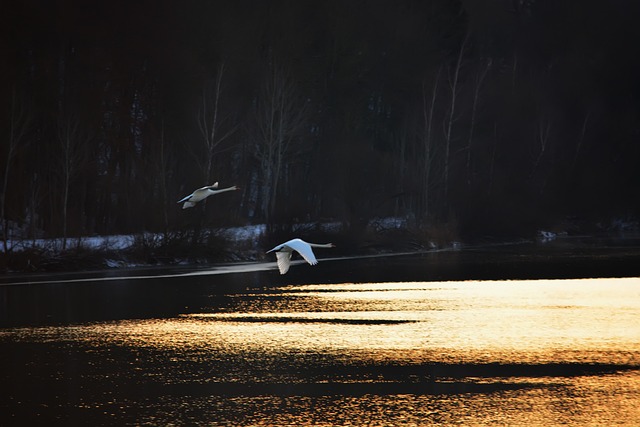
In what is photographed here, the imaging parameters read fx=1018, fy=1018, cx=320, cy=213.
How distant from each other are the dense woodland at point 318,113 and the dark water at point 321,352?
11.3 m

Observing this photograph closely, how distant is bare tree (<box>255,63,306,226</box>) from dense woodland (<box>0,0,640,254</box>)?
190mm

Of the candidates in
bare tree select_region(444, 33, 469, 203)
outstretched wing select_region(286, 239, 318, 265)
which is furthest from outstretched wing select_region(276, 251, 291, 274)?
bare tree select_region(444, 33, 469, 203)

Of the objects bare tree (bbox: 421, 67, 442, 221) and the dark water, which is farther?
bare tree (bbox: 421, 67, 442, 221)

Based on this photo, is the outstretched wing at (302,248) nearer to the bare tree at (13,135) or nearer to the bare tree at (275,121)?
the bare tree at (13,135)

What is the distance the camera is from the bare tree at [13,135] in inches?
1435

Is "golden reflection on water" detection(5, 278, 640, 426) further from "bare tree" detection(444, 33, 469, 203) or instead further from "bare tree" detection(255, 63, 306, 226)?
"bare tree" detection(444, 33, 469, 203)

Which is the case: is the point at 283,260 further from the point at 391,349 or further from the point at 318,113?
the point at 318,113

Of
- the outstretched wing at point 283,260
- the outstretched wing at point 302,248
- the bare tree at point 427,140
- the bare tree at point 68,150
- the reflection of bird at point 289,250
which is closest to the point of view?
the outstretched wing at point 302,248

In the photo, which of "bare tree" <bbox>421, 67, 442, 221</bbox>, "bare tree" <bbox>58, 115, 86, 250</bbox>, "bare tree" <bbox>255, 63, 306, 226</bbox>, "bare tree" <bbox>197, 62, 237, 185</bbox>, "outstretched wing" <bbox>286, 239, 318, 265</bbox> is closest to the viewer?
"outstretched wing" <bbox>286, 239, 318, 265</bbox>

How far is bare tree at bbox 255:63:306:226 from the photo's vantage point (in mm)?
50625

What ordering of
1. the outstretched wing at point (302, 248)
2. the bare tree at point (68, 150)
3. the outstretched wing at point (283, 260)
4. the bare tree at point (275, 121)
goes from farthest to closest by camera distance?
the bare tree at point (275, 121)
the bare tree at point (68, 150)
the outstretched wing at point (283, 260)
the outstretched wing at point (302, 248)

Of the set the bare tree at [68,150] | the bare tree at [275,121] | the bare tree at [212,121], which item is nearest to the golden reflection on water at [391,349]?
the bare tree at [68,150]

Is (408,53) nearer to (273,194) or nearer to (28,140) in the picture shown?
(273,194)

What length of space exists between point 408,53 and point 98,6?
79.6 feet
